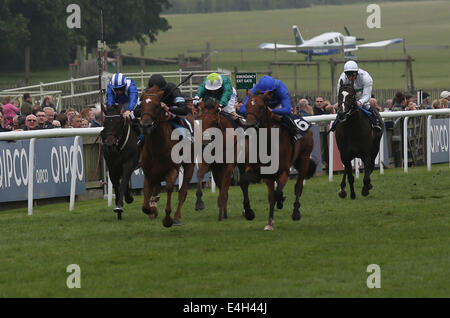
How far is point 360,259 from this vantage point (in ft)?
30.1

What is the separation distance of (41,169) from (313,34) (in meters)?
83.8

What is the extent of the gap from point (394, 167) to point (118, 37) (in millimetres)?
39495

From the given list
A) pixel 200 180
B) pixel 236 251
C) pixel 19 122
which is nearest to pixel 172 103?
pixel 200 180

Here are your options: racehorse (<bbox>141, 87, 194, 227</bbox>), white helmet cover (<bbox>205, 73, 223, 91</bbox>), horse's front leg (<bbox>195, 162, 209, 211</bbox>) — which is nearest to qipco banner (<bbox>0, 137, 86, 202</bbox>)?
horse's front leg (<bbox>195, 162, 209, 211</bbox>)

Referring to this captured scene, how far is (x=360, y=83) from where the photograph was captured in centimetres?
1475

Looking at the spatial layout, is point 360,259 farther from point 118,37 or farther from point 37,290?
point 118,37

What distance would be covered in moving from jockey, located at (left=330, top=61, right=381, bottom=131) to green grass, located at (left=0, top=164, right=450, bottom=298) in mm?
1186

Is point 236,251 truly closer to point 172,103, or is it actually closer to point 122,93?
point 172,103

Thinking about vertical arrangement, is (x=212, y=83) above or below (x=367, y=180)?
above

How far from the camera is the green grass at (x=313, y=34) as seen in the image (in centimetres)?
7044

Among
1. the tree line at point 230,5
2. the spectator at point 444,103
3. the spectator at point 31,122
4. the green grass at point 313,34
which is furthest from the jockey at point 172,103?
the tree line at point 230,5

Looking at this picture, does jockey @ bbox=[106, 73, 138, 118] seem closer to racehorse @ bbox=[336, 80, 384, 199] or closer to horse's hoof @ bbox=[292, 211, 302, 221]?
horse's hoof @ bbox=[292, 211, 302, 221]

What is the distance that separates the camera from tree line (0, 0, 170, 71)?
49.1 metres

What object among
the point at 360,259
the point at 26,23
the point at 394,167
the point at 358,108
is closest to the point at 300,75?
the point at 26,23
